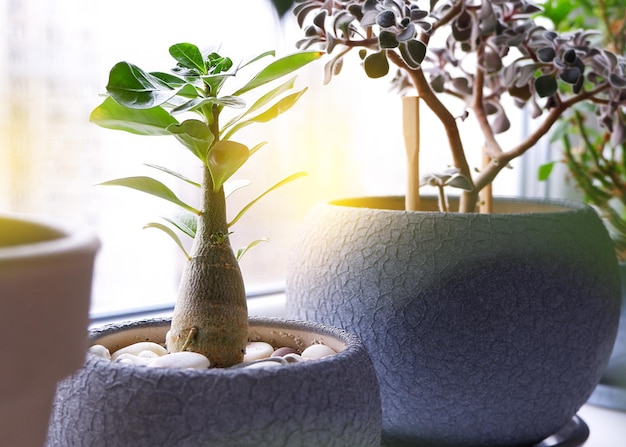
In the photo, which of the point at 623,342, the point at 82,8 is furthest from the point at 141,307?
the point at 623,342

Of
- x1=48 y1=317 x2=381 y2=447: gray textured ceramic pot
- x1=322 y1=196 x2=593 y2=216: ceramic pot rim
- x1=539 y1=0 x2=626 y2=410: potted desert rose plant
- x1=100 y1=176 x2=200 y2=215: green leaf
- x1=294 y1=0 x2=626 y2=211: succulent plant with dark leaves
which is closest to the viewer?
x1=48 y1=317 x2=381 y2=447: gray textured ceramic pot

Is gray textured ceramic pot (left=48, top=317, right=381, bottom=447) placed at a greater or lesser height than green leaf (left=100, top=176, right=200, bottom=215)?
lesser

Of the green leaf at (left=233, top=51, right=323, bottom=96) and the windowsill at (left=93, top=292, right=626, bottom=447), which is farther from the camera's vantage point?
the windowsill at (left=93, top=292, right=626, bottom=447)

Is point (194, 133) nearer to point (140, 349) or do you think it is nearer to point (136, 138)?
point (140, 349)

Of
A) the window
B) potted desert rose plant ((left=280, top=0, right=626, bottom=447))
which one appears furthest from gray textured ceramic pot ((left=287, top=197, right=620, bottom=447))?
the window

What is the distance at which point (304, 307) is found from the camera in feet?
2.14

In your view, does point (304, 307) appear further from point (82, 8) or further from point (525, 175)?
point (525, 175)

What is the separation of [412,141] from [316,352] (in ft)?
0.98

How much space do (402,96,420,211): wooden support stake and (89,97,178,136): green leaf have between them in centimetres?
29

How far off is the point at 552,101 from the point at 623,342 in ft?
1.15

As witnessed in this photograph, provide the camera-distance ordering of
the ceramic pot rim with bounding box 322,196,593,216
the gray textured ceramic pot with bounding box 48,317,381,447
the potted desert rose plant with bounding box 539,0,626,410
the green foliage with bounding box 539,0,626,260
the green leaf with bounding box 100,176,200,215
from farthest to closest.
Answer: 1. the green foliage with bounding box 539,0,626,260
2. the potted desert rose plant with bounding box 539,0,626,410
3. the ceramic pot rim with bounding box 322,196,593,216
4. the green leaf with bounding box 100,176,200,215
5. the gray textured ceramic pot with bounding box 48,317,381,447

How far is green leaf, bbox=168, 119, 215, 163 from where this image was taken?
470 millimetres

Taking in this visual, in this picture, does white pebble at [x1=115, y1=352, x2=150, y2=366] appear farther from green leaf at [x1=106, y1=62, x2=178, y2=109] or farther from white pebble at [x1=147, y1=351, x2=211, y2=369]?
green leaf at [x1=106, y1=62, x2=178, y2=109]


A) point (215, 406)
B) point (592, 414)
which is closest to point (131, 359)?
point (215, 406)
